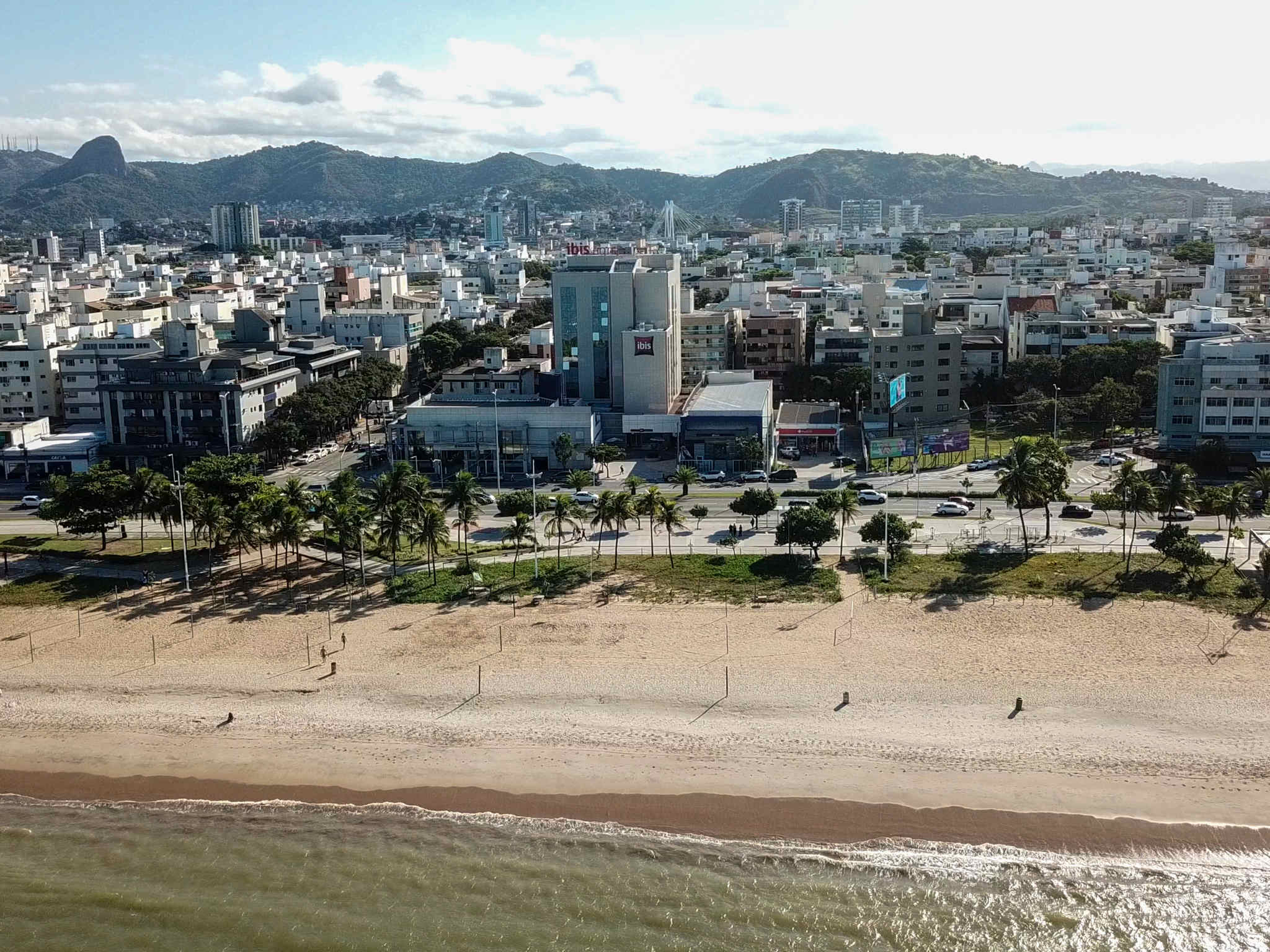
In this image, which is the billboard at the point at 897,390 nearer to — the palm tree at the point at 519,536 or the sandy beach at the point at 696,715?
the palm tree at the point at 519,536

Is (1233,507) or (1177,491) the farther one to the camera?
(1177,491)

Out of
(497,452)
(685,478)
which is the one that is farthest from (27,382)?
(685,478)

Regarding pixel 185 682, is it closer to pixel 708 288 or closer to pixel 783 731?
pixel 783 731

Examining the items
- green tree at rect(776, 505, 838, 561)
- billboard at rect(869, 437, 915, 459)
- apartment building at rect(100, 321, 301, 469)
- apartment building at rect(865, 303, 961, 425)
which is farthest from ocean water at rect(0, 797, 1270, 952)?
apartment building at rect(865, 303, 961, 425)

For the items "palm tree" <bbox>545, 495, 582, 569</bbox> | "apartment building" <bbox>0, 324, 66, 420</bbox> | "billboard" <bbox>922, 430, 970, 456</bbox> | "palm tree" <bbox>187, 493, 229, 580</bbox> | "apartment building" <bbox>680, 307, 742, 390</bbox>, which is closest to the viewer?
"palm tree" <bbox>187, 493, 229, 580</bbox>

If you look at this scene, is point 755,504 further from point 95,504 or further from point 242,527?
point 95,504

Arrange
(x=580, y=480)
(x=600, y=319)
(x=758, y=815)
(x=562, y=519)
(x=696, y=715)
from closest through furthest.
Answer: (x=758, y=815), (x=696, y=715), (x=562, y=519), (x=580, y=480), (x=600, y=319)

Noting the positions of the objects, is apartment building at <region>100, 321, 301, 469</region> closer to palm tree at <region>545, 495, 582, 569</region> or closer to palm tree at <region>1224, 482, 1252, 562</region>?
palm tree at <region>545, 495, 582, 569</region>
